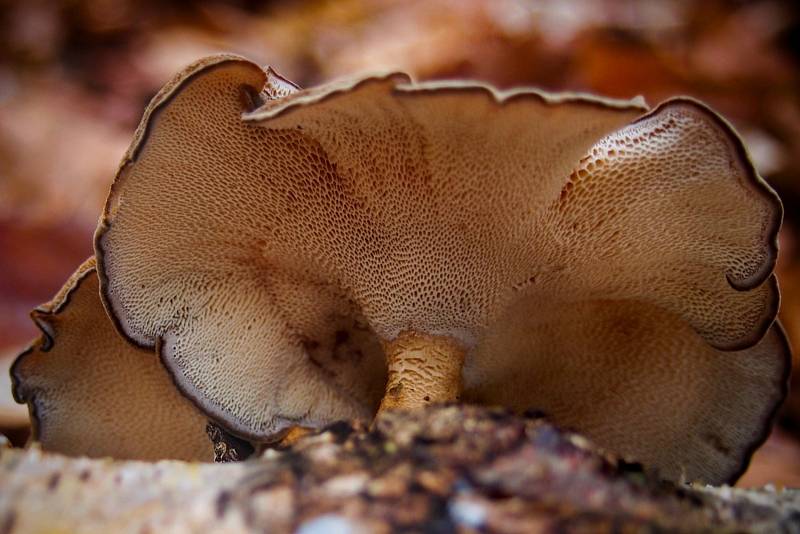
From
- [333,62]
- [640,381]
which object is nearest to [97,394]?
[640,381]

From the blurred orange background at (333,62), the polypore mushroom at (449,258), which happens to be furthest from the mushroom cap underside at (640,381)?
the blurred orange background at (333,62)

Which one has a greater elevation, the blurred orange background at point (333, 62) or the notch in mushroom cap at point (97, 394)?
the blurred orange background at point (333, 62)

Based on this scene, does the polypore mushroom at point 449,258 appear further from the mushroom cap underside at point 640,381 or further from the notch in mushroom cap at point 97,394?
the notch in mushroom cap at point 97,394

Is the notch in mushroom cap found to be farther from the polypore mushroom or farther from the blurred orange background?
the blurred orange background

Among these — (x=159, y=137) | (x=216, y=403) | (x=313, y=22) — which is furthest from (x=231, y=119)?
(x=313, y=22)

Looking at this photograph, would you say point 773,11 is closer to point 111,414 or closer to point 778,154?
point 778,154

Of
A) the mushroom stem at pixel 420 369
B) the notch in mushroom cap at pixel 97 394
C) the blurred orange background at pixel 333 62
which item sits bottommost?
the notch in mushroom cap at pixel 97 394

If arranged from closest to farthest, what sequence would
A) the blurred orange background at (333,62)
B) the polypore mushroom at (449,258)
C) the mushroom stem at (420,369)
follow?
the polypore mushroom at (449,258) < the mushroom stem at (420,369) < the blurred orange background at (333,62)

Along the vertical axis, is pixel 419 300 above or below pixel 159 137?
below
